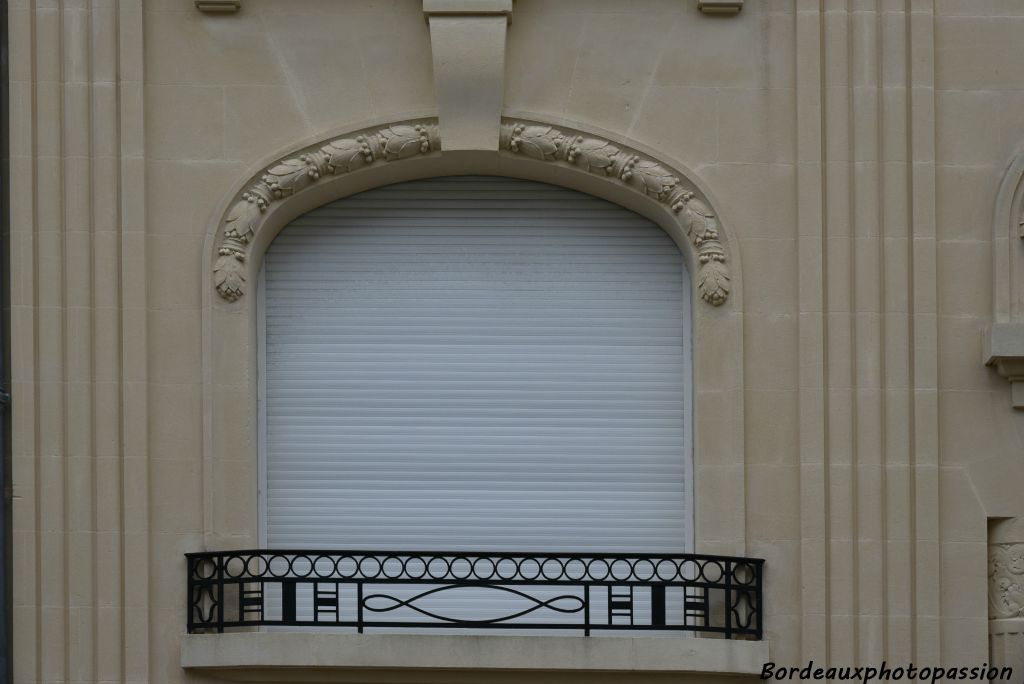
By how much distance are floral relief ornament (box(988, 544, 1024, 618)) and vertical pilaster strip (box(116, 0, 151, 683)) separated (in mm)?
5818

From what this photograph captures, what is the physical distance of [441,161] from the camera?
14.1 metres

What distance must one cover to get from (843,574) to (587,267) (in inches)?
113

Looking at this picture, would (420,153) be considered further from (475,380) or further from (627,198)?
(475,380)

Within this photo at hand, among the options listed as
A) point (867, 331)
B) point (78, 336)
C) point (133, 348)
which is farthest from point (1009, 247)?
point (78, 336)

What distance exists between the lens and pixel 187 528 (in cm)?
1363

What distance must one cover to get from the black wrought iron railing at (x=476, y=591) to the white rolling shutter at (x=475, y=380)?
0.73 ft

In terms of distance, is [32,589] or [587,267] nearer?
[32,589]

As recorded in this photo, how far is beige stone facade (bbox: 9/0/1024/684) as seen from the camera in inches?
531

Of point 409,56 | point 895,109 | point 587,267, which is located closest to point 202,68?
point 409,56

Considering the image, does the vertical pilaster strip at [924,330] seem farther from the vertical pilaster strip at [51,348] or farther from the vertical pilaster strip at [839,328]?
the vertical pilaster strip at [51,348]

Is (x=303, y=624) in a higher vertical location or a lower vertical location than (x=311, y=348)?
lower

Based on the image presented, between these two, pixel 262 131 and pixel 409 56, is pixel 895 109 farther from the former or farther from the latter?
pixel 262 131

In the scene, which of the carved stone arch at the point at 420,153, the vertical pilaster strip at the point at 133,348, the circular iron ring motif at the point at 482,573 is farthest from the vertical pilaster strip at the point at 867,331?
the vertical pilaster strip at the point at 133,348

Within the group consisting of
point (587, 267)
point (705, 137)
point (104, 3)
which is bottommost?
point (587, 267)
